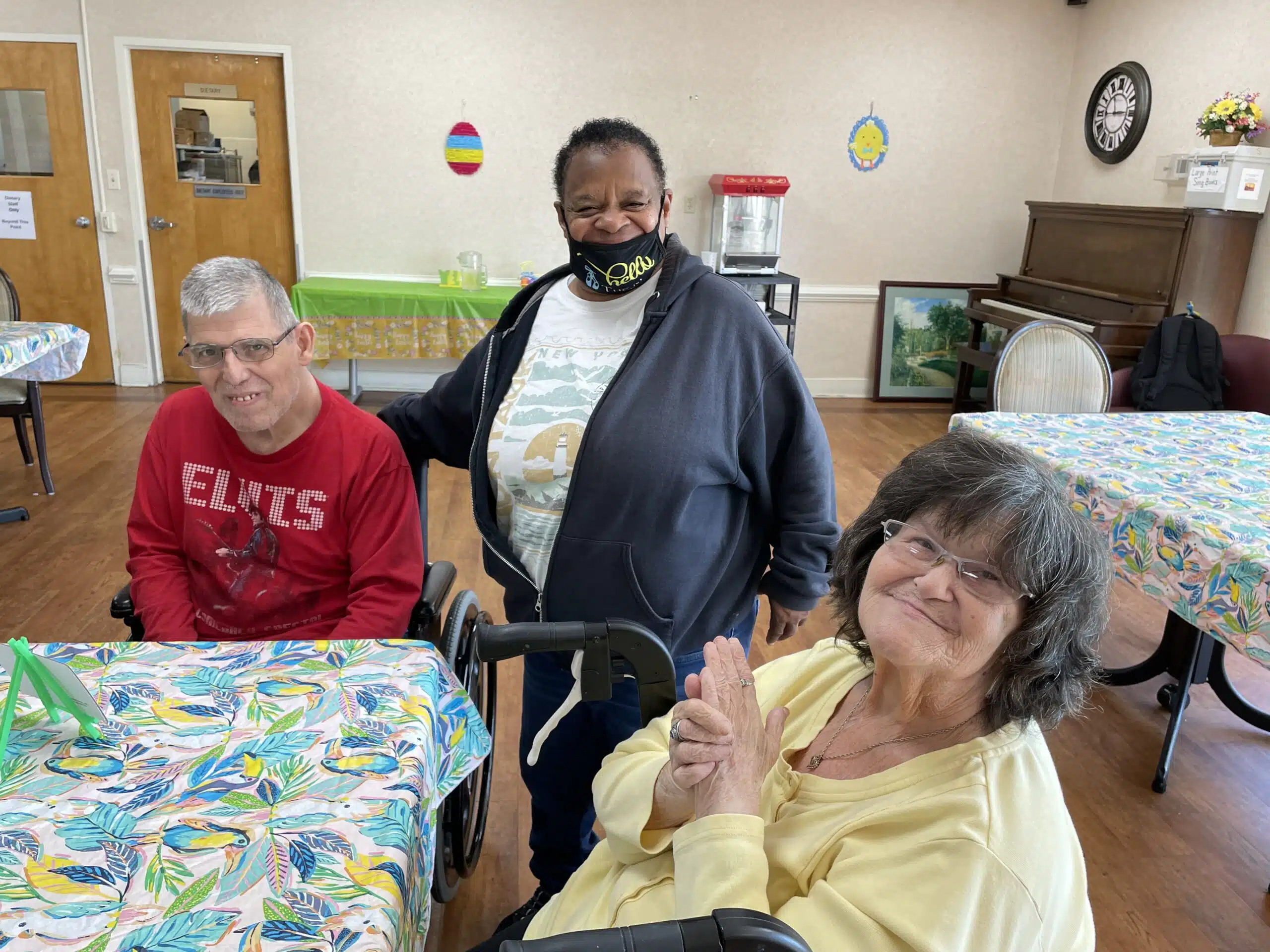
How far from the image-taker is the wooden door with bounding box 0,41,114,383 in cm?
537

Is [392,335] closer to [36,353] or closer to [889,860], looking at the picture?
[36,353]

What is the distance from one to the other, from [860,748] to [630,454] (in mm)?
538

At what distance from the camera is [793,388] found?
1.41m

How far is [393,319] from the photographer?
5.31 metres

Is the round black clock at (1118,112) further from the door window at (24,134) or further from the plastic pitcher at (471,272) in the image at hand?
the door window at (24,134)

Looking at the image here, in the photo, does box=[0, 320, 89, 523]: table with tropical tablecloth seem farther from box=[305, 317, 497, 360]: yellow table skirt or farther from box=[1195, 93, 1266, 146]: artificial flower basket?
box=[1195, 93, 1266, 146]: artificial flower basket

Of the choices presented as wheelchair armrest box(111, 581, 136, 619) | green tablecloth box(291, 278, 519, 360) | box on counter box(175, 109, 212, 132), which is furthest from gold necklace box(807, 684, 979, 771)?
box on counter box(175, 109, 212, 132)

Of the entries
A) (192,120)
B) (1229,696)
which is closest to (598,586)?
(1229,696)

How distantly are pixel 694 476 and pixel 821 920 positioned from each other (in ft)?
2.20

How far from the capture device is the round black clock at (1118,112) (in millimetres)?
5336

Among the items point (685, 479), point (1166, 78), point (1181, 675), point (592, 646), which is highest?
point (1166, 78)

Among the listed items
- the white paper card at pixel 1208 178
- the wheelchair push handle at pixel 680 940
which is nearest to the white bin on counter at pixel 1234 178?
the white paper card at pixel 1208 178

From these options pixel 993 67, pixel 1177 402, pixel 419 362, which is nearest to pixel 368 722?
pixel 1177 402

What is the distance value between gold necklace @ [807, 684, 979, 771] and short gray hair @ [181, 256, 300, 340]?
107 cm
